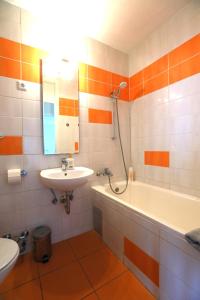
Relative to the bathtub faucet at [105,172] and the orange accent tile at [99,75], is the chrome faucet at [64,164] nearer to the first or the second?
the bathtub faucet at [105,172]

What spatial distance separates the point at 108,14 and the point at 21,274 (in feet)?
8.59

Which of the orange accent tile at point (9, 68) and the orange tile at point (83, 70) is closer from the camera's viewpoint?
the orange accent tile at point (9, 68)

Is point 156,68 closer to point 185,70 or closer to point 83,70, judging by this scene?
point 185,70

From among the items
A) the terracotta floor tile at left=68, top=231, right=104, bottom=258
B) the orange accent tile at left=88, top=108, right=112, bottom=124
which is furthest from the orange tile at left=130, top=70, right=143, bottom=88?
the terracotta floor tile at left=68, top=231, right=104, bottom=258

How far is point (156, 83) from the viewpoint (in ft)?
6.02

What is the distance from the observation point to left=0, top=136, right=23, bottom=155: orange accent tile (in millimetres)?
1411

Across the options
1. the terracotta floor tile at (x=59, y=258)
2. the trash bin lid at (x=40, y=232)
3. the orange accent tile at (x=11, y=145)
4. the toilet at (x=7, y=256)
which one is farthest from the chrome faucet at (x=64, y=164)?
the terracotta floor tile at (x=59, y=258)

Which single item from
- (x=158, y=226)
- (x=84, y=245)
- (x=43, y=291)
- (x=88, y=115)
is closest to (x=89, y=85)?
(x=88, y=115)

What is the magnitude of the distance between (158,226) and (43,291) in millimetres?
1010

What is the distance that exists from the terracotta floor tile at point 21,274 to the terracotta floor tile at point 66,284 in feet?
0.42

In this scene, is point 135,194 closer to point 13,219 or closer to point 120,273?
point 120,273

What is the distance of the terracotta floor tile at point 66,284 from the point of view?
1.12 meters

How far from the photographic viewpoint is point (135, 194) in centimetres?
208

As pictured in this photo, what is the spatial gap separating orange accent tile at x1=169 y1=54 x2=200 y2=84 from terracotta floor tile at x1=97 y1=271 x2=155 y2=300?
1932mm
